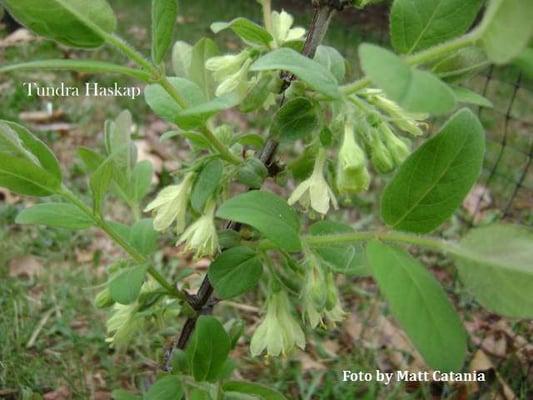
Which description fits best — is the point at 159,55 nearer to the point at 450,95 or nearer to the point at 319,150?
the point at 319,150

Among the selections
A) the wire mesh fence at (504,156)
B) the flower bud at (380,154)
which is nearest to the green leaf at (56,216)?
the flower bud at (380,154)

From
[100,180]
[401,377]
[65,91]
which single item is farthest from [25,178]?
[65,91]

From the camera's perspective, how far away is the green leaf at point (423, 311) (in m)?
0.54

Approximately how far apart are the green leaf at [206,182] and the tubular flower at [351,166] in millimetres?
159

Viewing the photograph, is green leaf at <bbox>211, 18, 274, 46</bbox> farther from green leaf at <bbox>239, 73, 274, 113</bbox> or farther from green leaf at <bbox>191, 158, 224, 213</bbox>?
green leaf at <bbox>191, 158, 224, 213</bbox>

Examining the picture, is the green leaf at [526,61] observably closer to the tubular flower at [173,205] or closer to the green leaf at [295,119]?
the green leaf at [295,119]

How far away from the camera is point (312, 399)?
1.36m

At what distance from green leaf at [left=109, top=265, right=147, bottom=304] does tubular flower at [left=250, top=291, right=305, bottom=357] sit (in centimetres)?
18

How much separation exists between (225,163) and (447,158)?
325mm

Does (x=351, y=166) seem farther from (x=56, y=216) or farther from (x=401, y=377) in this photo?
(x=401, y=377)

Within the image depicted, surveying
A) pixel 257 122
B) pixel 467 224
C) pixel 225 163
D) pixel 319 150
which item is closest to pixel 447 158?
pixel 319 150

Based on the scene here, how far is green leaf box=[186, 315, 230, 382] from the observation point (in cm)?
85

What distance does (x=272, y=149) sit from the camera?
85 cm

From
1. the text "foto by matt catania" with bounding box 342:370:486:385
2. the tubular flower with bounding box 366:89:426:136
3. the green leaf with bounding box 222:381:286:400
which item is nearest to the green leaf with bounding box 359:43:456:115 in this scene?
the tubular flower with bounding box 366:89:426:136
